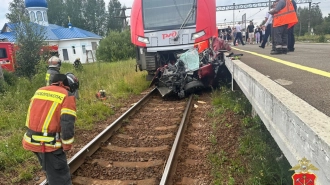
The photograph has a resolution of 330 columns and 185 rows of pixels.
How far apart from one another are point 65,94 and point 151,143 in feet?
7.33

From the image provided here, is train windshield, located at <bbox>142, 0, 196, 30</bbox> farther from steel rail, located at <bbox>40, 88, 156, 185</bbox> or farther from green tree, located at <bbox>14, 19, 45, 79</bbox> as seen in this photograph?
green tree, located at <bbox>14, 19, 45, 79</bbox>

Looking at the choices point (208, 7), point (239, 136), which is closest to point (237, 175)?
point (239, 136)

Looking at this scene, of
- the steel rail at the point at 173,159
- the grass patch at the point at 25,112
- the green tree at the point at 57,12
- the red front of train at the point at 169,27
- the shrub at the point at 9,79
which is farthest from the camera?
the green tree at the point at 57,12

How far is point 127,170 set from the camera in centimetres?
398

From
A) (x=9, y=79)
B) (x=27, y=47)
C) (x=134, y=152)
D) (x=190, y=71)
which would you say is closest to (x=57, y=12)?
(x=27, y=47)

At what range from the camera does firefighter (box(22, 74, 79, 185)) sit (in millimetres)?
2945

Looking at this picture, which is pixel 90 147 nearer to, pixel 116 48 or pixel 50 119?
pixel 50 119

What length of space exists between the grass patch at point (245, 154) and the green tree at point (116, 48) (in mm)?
23504

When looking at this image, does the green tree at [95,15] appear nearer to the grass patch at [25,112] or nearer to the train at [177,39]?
the grass patch at [25,112]

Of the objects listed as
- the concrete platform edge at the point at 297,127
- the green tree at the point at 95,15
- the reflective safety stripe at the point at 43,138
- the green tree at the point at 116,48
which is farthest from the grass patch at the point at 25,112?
the green tree at the point at 95,15

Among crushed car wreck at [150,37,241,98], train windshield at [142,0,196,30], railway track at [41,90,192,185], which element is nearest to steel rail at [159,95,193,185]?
railway track at [41,90,192,185]

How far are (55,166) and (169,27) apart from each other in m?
6.13

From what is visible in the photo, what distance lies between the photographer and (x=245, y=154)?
4094 mm

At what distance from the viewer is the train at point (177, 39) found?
26.2ft
